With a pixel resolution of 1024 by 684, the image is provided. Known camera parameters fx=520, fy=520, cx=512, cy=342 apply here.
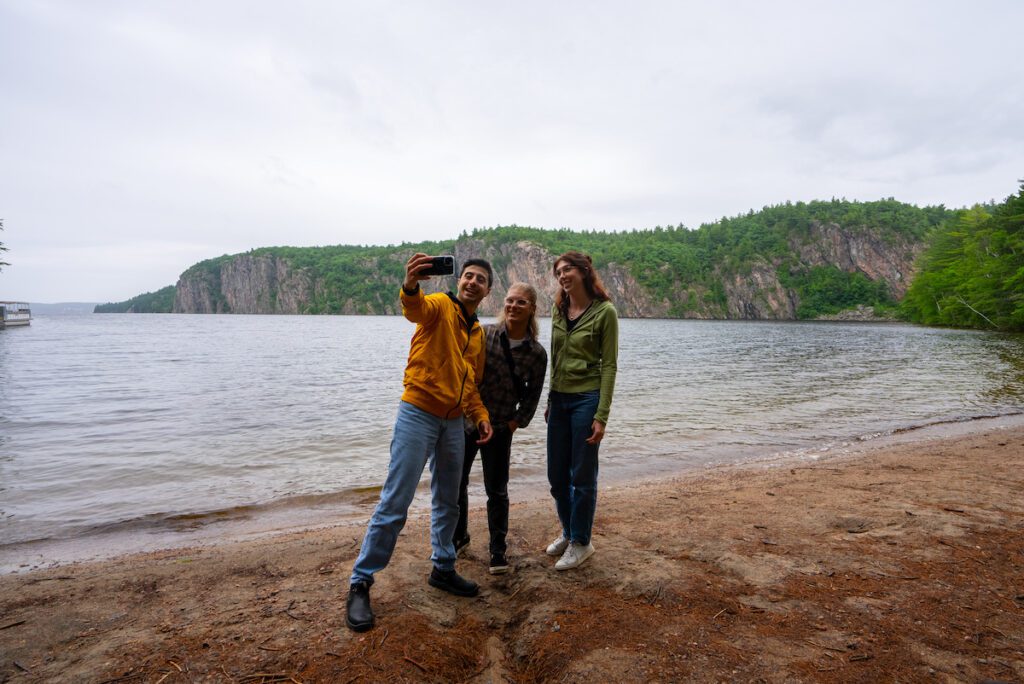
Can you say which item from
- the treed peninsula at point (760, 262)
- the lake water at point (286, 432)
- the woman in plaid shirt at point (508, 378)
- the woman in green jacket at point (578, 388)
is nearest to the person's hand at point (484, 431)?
the woman in plaid shirt at point (508, 378)

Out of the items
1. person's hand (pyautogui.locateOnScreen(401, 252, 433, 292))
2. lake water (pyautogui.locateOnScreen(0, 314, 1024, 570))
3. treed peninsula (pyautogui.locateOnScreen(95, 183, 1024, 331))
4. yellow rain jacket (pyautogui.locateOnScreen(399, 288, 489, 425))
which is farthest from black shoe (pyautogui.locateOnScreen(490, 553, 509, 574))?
treed peninsula (pyautogui.locateOnScreen(95, 183, 1024, 331))

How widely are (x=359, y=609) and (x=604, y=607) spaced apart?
162cm

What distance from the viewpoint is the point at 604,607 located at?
355cm

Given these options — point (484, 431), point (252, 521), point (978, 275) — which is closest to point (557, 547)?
point (484, 431)

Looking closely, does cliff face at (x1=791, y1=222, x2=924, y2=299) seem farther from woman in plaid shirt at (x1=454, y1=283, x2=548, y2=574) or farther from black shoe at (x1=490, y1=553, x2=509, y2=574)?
black shoe at (x1=490, y1=553, x2=509, y2=574)

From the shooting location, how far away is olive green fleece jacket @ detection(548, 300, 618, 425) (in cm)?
397

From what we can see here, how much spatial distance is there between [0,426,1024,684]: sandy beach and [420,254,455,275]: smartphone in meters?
2.24

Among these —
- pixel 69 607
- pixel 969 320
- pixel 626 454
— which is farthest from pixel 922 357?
pixel 969 320

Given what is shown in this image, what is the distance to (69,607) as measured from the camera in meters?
3.82

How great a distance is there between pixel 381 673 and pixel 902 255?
542 ft

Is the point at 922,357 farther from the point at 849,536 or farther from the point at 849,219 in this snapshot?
the point at 849,219

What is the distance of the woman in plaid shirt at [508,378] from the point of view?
Result: 4.15m

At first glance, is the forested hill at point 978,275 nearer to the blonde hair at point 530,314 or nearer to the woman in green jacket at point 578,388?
the woman in green jacket at point 578,388

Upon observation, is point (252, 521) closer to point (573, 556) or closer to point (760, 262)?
point (573, 556)
